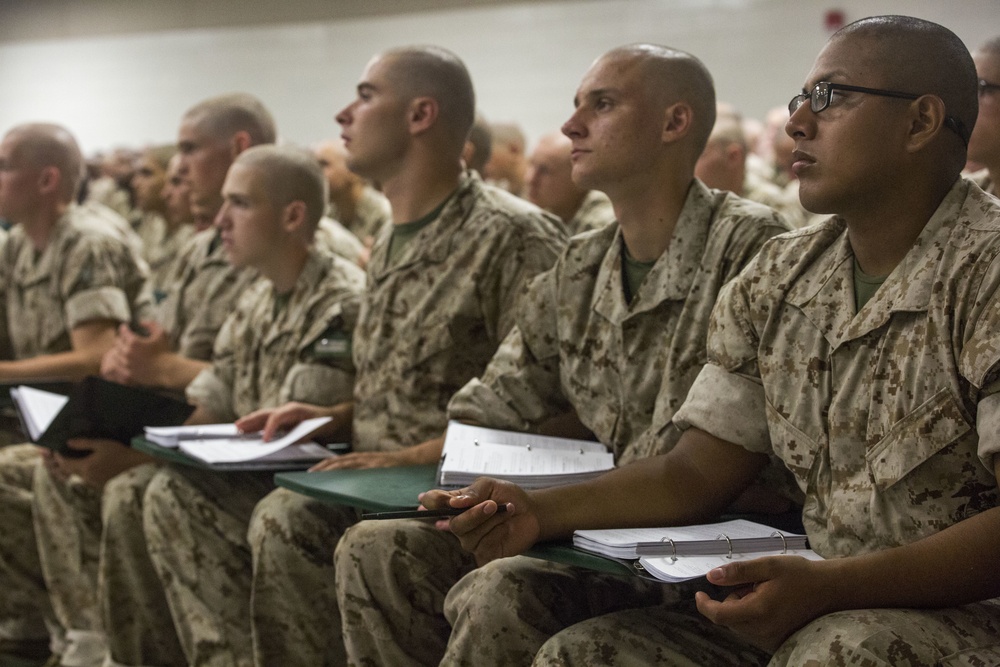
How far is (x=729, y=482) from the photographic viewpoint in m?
1.87

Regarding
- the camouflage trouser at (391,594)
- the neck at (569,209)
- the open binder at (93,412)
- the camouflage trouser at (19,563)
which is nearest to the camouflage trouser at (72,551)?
the camouflage trouser at (19,563)

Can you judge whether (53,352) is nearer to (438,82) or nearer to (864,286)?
(438,82)

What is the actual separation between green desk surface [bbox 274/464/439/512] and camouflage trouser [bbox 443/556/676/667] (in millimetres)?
193

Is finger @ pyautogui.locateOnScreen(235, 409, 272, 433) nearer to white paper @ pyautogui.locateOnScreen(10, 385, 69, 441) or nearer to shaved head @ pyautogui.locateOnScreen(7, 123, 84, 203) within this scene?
white paper @ pyautogui.locateOnScreen(10, 385, 69, 441)

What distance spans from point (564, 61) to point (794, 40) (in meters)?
1.68

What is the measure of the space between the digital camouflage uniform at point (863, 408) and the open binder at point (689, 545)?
0.07 m

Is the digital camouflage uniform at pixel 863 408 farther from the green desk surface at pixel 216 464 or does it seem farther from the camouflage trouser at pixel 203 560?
the camouflage trouser at pixel 203 560

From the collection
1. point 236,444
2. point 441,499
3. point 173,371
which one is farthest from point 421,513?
point 173,371

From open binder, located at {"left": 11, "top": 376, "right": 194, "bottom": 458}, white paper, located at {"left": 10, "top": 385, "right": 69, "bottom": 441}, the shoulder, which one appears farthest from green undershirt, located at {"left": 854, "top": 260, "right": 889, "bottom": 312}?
white paper, located at {"left": 10, "top": 385, "right": 69, "bottom": 441}

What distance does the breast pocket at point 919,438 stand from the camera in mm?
1564

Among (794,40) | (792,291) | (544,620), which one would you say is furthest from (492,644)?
(794,40)

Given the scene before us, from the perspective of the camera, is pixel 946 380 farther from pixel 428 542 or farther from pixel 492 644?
pixel 428 542

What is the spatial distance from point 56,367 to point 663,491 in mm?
2580

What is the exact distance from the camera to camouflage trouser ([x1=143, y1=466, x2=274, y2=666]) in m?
2.93
